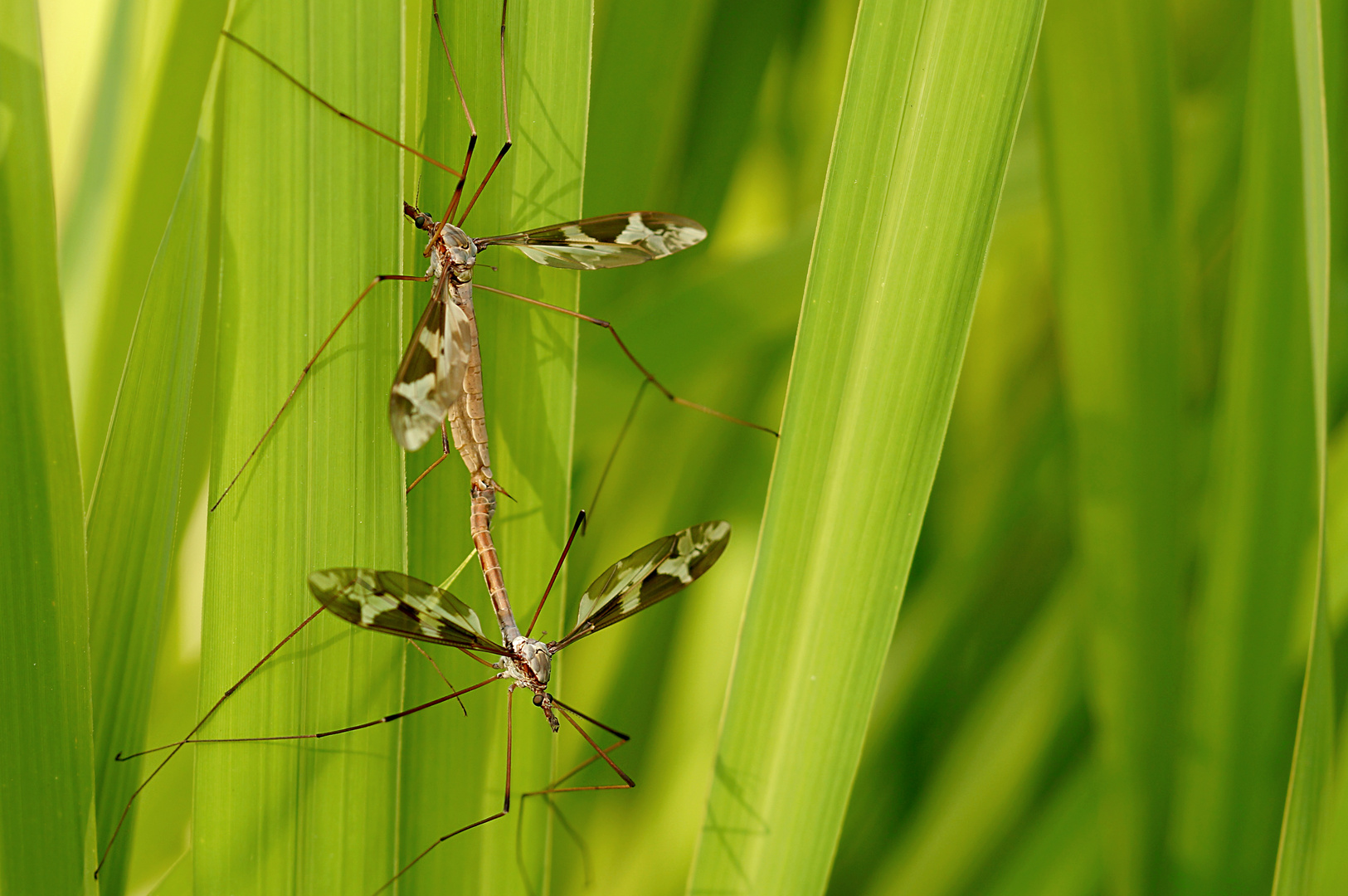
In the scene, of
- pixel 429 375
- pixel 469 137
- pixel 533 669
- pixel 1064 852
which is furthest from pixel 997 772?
pixel 469 137

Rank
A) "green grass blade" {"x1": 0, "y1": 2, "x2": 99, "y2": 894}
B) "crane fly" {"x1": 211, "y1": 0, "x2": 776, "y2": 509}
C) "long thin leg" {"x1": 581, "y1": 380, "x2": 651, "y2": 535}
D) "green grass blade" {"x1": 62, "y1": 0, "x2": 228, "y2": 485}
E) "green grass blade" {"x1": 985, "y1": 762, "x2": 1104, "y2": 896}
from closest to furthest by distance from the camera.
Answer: "green grass blade" {"x1": 0, "y1": 2, "x2": 99, "y2": 894}, "crane fly" {"x1": 211, "y1": 0, "x2": 776, "y2": 509}, "green grass blade" {"x1": 62, "y1": 0, "x2": 228, "y2": 485}, "green grass blade" {"x1": 985, "y1": 762, "x2": 1104, "y2": 896}, "long thin leg" {"x1": 581, "y1": 380, "x2": 651, "y2": 535}

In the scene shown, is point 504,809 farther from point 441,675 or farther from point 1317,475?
point 1317,475

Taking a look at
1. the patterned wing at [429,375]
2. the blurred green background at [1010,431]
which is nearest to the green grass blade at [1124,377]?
the blurred green background at [1010,431]

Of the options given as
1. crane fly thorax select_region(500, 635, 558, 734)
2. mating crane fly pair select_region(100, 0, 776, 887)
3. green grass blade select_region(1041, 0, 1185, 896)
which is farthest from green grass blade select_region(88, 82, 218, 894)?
green grass blade select_region(1041, 0, 1185, 896)

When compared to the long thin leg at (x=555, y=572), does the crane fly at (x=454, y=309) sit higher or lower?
higher

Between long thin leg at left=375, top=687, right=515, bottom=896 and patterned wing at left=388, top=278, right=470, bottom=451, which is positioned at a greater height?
patterned wing at left=388, top=278, right=470, bottom=451

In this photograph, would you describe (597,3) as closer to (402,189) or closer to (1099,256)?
(402,189)

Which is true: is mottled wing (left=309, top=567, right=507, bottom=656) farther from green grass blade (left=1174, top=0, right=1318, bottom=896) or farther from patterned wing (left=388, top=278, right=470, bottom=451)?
green grass blade (left=1174, top=0, right=1318, bottom=896)

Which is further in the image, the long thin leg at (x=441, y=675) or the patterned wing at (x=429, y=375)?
the long thin leg at (x=441, y=675)

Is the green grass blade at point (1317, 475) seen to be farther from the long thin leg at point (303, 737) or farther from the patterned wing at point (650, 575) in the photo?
the long thin leg at point (303, 737)
